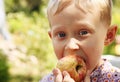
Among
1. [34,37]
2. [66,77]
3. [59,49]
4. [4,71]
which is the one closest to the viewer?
[66,77]

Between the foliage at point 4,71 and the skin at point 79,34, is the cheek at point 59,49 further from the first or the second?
the foliage at point 4,71

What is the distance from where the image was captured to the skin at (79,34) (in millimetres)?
1546

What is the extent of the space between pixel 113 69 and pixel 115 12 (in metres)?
4.39

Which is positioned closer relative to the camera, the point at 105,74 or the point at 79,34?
the point at 79,34

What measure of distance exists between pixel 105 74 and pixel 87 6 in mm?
283

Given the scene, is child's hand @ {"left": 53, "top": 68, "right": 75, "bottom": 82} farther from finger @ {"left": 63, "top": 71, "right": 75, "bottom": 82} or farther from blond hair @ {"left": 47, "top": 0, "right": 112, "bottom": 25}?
blond hair @ {"left": 47, "top": 0, "right": 112, "bottom": 25}

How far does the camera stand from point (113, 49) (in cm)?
489

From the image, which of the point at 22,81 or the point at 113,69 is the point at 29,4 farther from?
the point at 113,69

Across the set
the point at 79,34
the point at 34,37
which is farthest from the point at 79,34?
the point at 34,37

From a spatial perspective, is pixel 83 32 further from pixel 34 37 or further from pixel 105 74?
pixel 34 37

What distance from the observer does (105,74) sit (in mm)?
1662

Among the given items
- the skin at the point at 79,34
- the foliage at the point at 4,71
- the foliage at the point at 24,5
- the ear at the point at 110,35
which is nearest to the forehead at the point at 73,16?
the skin at the point at 79,34

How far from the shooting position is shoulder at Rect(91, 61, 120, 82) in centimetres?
165

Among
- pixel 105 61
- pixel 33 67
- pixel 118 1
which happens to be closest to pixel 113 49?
pixel 33 67
